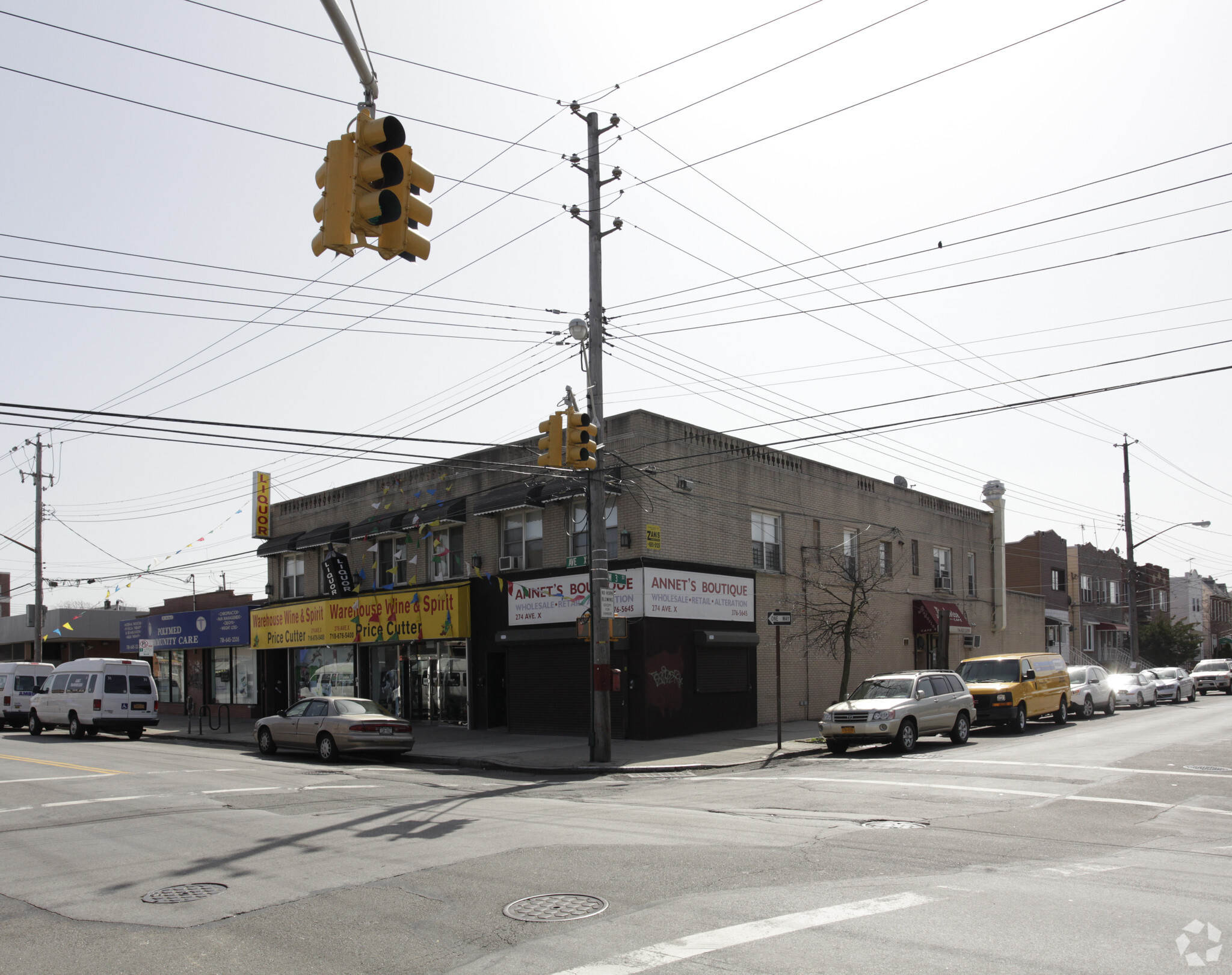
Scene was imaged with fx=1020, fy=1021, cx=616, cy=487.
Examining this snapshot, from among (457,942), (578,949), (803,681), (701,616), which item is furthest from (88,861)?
(803,681)

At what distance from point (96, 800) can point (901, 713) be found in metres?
14.6

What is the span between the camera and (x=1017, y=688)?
2517 cm

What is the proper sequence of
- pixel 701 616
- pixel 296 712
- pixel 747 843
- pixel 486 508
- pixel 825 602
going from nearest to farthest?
pixel 747 843 → pixel 296 712 → pixel 701 616 → pixel 486 508 → pixel 825 602

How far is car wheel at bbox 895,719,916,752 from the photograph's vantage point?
67.5 ft

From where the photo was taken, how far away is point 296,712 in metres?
23.5

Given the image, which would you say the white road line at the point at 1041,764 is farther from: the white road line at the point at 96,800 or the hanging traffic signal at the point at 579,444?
the white road line at the point at 96,800

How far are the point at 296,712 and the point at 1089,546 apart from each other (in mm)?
Answer: 50428

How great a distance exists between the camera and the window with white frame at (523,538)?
28078 mm

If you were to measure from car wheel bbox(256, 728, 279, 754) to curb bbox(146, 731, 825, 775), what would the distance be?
343cm

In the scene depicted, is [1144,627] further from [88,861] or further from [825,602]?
[88,861]

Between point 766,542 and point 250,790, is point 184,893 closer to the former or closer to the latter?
point 250,790

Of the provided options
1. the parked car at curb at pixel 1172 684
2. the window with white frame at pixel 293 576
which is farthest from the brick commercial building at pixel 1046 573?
the window with white frame at pixel 293 576

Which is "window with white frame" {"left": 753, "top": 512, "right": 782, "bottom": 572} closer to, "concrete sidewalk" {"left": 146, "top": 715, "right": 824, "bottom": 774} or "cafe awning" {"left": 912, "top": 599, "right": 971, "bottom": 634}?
"concrete sidewalk" {"left": 146, "top": 715, "right": 824, "bottom": 774}

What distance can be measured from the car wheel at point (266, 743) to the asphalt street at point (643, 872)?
22.1ft
